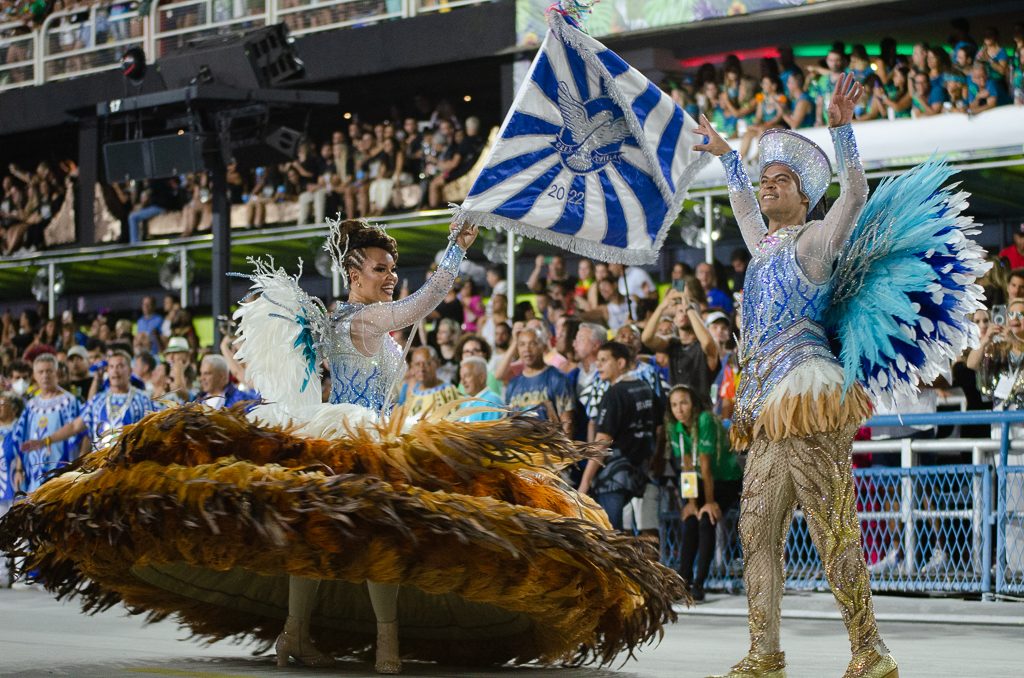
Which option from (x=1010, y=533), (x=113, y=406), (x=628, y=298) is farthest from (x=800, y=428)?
(x=628, y=298)

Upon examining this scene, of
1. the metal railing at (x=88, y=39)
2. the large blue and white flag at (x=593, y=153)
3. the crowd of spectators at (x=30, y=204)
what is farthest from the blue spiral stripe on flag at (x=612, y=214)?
the crowd of spectators at (x=30, y=204)

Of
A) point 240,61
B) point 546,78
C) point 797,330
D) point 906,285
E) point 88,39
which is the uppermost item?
point 88,39

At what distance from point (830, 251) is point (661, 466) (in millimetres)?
4933

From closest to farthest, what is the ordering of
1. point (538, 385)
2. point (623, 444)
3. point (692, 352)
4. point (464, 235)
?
1. point (464, 235)
2. point (623, 444)
3. point (538, 385)
4. point (692, 352)

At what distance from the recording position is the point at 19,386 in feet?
44.7

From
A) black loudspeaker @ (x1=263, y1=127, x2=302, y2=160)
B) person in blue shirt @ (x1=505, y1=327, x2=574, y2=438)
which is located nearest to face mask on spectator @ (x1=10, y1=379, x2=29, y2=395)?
black loudspeaker @ (x1=263, y1=127, x2=302, y2=160)

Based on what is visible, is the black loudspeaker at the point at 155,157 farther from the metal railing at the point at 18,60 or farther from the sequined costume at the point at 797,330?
the metal railing at the point at 18,60

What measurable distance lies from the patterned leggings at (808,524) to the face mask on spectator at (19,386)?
389 inches

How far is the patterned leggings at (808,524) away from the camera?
5094 mm

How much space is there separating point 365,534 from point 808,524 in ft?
5.26

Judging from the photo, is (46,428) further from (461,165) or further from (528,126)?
(461,165)

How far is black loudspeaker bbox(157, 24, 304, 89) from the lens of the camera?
1292 centimetres

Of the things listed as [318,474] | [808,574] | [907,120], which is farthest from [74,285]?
[318,474]

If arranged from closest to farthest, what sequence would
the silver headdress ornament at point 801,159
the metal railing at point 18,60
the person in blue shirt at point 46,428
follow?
the silver headdress ornament at point 801,159 < the person in blue shirt at point 46,428 < the metal railing at point 18,60
